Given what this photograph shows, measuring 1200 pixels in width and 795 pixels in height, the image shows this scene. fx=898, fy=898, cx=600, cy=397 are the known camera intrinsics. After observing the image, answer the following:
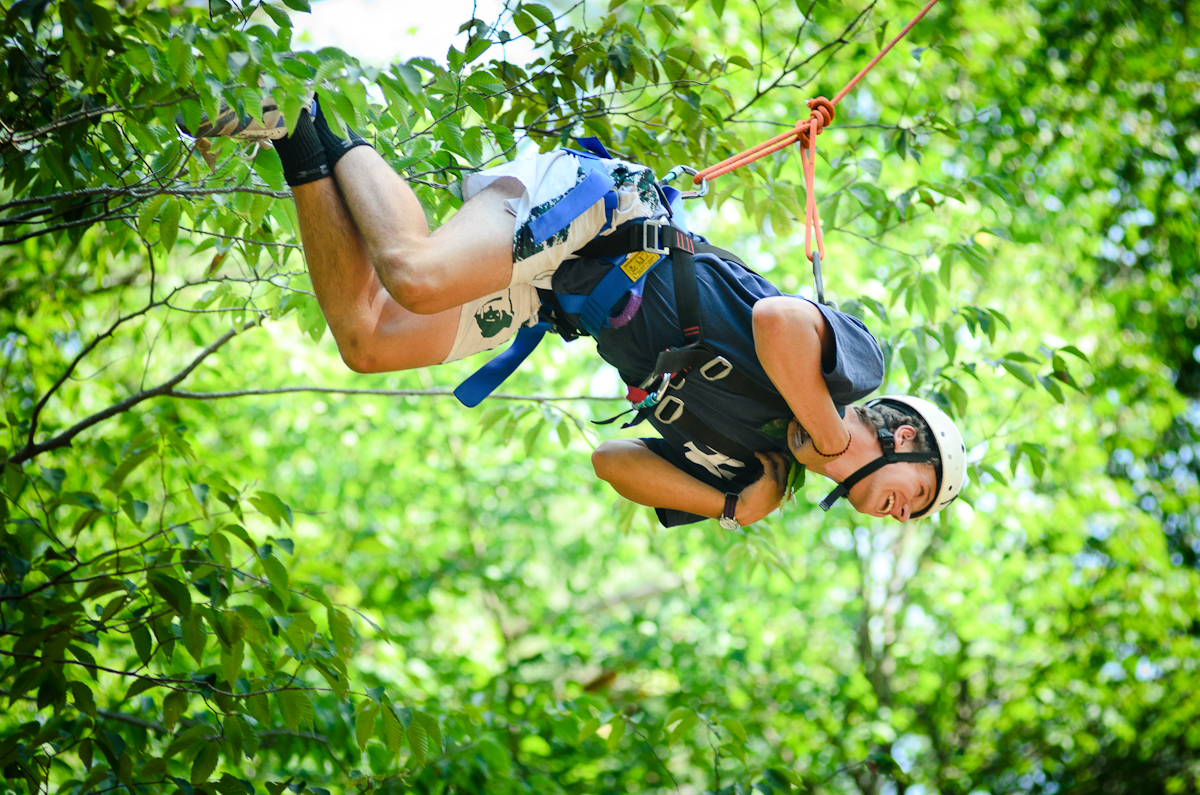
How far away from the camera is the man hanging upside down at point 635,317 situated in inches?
63.9

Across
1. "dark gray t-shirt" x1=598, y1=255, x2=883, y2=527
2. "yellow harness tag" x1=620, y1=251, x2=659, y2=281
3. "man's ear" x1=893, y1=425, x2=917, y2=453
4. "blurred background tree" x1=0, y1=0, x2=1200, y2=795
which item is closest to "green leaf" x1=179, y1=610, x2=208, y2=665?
"dark gray t-shirt" x1=598, y1=255, x2=883, y2=527

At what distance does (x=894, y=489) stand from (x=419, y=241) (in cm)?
116

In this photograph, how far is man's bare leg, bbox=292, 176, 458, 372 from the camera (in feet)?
5.39

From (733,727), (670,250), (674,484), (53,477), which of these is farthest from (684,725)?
(53,477)

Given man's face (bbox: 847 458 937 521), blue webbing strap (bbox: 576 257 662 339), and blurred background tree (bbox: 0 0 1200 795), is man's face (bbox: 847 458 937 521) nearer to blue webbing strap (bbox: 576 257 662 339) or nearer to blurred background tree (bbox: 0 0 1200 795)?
blue webbing strap (bbox: 576 257 662 339)

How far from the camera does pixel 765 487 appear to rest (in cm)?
209

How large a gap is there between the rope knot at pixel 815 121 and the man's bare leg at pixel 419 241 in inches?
32.6

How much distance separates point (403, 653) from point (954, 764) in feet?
13.0

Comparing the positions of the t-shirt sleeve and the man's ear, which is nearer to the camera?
the t-shirt sleeve

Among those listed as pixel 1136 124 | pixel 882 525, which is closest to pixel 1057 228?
pixel 1136 124

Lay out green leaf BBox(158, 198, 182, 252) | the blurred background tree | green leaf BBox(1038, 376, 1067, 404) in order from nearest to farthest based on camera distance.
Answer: green leaf BBox(158, 198, 182, 252), green leaf BBox(1038, 376, 1067, 404), the blurred background tree

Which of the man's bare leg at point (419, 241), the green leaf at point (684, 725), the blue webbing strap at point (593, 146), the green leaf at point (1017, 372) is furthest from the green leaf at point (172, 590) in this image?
the green leaf at point (1017, 372)

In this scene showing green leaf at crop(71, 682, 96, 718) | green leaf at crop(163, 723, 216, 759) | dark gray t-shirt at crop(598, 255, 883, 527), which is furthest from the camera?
green leaf at crop(163, 723, 216, 759)

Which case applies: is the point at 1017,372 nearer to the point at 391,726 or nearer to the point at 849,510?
the point at 391,726
